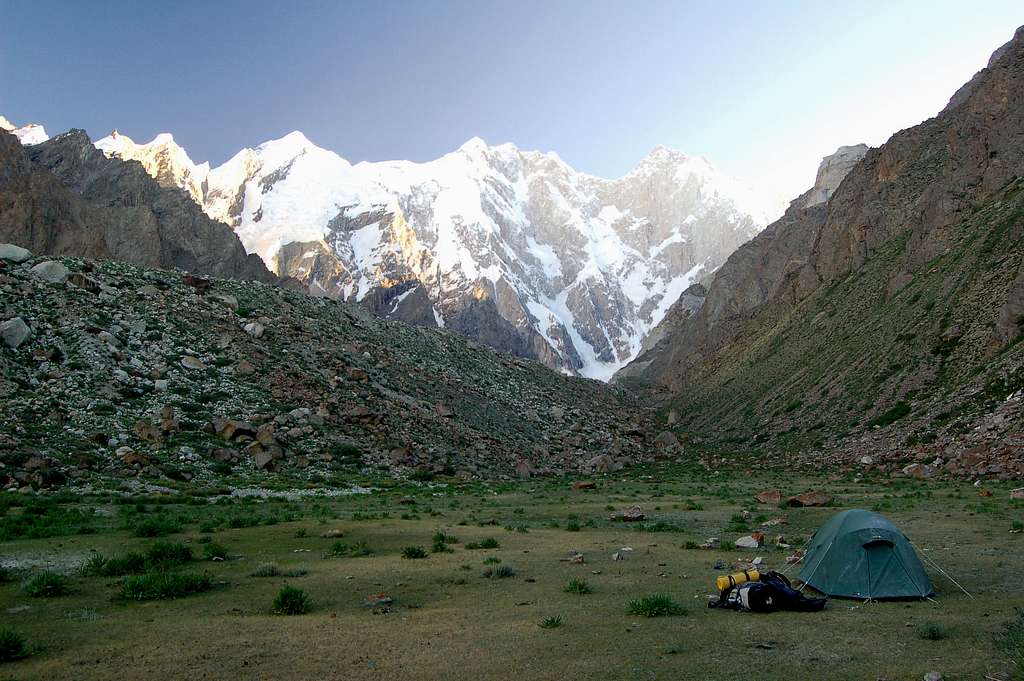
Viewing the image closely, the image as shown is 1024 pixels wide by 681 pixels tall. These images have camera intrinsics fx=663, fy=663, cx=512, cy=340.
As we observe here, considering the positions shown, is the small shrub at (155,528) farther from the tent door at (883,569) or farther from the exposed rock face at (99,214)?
the exposed rock face at (99,214)

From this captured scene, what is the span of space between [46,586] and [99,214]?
391ft

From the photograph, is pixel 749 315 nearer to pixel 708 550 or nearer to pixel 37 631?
pixel 708 550

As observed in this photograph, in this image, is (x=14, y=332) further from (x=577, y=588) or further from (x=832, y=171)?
(x=832, y=171)

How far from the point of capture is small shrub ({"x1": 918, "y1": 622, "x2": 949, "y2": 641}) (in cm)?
963

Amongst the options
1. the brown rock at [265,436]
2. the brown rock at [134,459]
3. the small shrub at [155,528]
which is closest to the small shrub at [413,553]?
the small shrub at [155,528]

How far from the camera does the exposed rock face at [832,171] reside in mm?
132250

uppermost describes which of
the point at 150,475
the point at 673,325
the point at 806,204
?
the point at 806,204

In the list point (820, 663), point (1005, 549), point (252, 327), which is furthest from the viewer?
point (252, 327)

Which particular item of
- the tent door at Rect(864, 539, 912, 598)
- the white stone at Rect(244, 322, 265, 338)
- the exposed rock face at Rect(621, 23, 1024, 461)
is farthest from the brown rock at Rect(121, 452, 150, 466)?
the exposed rock face at Rect(621, 23, 1024, 461)

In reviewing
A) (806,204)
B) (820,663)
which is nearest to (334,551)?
(820,663)

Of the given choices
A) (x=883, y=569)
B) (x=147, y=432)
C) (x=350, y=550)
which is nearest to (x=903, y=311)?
(x=883, y=569)

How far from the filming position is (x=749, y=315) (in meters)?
103

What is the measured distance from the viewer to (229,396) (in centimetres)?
3934

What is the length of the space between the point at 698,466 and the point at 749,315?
2238 inches
